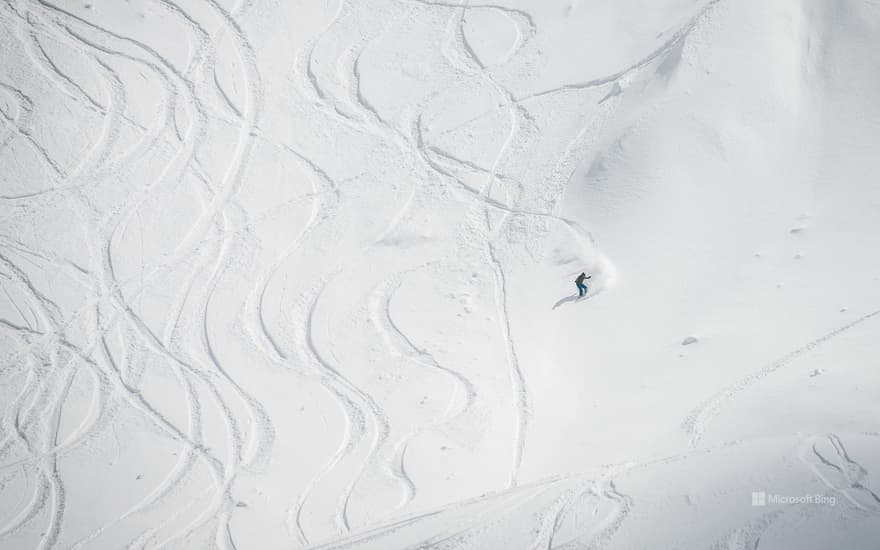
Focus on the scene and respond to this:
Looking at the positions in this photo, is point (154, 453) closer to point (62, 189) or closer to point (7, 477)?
point (7, 477)

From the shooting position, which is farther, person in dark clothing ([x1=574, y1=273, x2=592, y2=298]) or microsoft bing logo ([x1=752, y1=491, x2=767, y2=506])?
person in dark clothing ([x1=574, y1=273, x2=592, y2=298])

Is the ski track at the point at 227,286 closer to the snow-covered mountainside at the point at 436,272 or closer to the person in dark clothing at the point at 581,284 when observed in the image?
the snow-covered mountainside at the point at 436,272

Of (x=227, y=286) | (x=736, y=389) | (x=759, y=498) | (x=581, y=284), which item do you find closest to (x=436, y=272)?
(x=581, y=284)

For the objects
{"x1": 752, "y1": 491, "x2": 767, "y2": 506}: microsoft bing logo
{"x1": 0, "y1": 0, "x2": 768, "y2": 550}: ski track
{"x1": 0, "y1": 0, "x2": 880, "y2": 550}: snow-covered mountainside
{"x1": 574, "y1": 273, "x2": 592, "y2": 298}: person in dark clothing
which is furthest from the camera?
{"x1": 574, "y1": 273, "x2": 592, "y2": 298}: person in dark clothing

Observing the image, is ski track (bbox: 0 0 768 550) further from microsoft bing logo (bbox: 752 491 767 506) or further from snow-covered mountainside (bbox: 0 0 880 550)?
microsoft bing logo (bbox: 752 491 767 506)

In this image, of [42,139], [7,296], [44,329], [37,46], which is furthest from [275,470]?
[37,46]

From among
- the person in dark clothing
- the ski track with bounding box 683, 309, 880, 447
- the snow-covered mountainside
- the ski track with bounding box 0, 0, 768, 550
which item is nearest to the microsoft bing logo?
the snow-covered mountainside

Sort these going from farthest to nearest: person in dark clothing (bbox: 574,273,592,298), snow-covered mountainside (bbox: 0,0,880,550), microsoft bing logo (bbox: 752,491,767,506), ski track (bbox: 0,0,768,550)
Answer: person in dark clothing (bbox: 574,273,592,298), ski track (bbox: 0,0,768,550), snow-covered mountainside (bbox: 0,0,880,550), microsoft bing logo (bbox: 752,491,767,506)

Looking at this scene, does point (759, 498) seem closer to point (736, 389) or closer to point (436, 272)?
point (736, 389)
